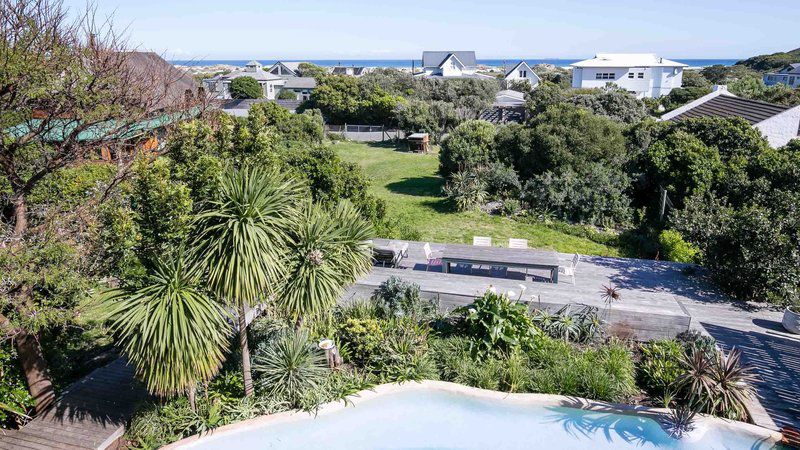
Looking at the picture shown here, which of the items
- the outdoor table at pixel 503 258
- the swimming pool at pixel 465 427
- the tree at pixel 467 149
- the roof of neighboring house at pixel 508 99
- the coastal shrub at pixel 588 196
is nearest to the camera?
the swimming pool at pixel 465 427

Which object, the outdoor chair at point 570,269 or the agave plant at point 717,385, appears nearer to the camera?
the agave plant at point 717,385

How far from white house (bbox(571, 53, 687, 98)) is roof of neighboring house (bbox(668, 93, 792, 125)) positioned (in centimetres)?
3136

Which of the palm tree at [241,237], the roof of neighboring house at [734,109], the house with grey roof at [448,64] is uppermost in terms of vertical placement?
the house with grey roof at [448,64]

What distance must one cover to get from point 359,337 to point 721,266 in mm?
9243

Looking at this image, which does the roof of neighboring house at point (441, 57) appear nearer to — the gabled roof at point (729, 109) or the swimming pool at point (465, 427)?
the gabled roof at point (729, 109)

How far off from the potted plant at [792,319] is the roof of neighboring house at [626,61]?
56346 mm

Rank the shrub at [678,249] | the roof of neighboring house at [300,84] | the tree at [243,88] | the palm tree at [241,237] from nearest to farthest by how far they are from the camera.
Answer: the palm tree at [241,237] → the shrub at [678,249] → the tree at [243,88] → the roof of neighboring house at [300,84]

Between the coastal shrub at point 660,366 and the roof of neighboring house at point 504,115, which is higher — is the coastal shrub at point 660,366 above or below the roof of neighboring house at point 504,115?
below

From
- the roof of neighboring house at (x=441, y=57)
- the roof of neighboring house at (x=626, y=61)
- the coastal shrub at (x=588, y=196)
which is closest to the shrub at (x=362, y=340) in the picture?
the coastal shrub at (x=588, y=196)

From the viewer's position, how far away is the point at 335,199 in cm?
1448

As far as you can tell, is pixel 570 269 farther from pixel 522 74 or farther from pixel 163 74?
pixel 522 74

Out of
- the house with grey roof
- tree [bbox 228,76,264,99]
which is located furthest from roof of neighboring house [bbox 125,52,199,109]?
the house with grey roof

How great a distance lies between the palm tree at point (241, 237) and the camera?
291 inches

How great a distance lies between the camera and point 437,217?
1991 centimetres
